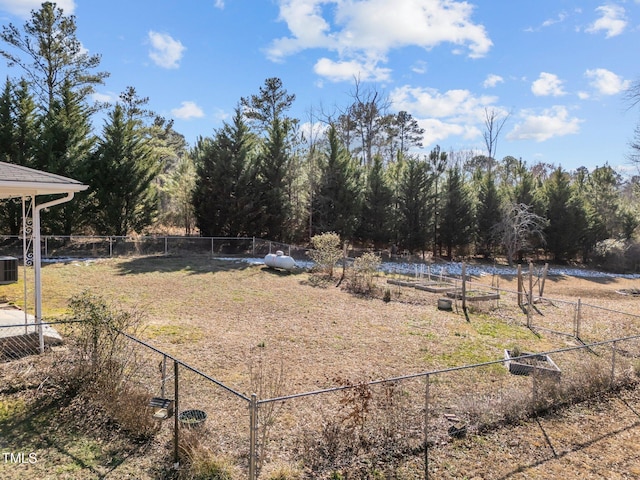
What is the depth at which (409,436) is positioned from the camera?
5137mm

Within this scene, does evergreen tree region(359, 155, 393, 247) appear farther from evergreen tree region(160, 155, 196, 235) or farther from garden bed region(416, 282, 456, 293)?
garden bed region(416, 282, 456, 293)

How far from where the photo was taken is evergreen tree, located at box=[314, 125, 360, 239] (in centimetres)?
2612

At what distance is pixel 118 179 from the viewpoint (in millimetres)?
22078

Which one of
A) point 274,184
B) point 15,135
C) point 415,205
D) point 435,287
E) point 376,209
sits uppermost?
point 15,135

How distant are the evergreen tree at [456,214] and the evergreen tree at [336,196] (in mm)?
7090

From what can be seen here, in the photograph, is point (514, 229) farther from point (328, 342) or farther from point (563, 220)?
point (328, 342)

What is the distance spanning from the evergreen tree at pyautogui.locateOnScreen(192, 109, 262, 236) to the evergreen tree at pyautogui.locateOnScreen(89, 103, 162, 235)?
10.3ft

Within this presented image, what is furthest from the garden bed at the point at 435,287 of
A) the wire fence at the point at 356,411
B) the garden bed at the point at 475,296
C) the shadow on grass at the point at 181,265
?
the shadow on grass at the point at 181,265

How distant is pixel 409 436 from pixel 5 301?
9.72 m

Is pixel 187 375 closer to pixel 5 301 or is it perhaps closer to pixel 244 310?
pixel 244 310

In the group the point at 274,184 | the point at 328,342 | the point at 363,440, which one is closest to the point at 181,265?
the point at 274,184

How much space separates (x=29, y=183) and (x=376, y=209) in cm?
2263

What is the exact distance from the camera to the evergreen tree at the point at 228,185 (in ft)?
78.5

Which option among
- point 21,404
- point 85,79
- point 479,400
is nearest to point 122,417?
point 21,404
